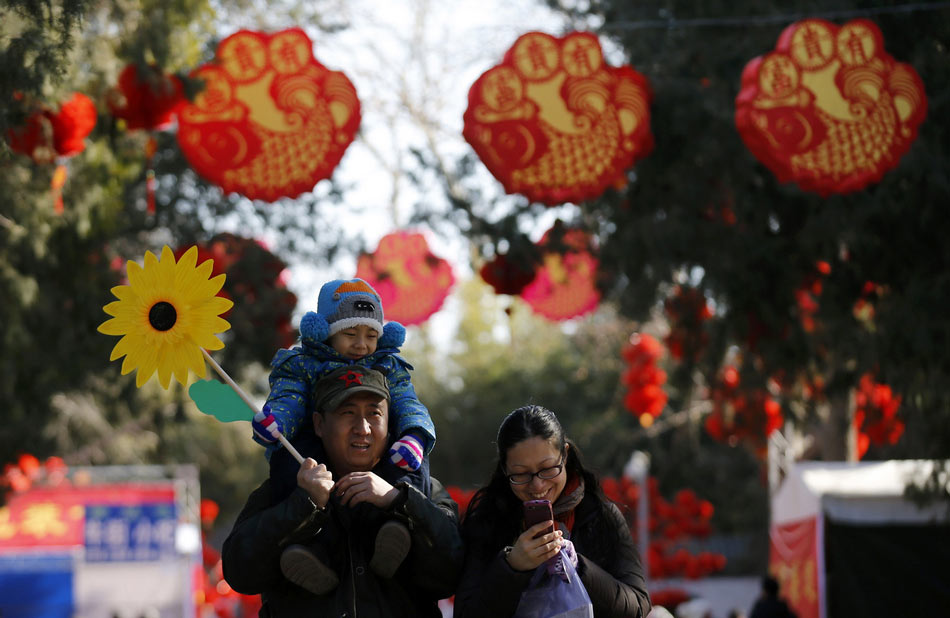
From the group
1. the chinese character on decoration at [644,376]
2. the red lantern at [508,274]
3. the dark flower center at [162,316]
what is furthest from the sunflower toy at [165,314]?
the chinese character on decoration at [644,376]

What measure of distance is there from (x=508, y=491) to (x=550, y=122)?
14.1 ft

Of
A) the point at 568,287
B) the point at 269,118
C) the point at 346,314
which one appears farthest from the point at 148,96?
the point at 346,314

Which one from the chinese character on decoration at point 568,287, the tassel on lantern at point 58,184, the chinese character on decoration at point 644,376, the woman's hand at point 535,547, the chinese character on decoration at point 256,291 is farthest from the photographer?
the chinese character on decoration at point 644,376

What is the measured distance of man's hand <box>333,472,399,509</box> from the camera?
308cm

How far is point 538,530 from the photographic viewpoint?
300 centimetres

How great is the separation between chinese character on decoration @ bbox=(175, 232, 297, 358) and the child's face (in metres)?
6.60

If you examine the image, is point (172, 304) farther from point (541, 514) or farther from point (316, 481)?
point (541, 514)

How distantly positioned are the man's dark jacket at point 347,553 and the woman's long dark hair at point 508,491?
6cm

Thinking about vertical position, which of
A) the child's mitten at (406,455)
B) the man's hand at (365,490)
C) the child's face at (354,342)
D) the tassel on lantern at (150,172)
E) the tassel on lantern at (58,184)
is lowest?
the man's hand at (365,490)

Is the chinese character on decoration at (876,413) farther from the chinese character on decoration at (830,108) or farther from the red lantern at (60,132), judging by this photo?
the red lantern at (60,132)

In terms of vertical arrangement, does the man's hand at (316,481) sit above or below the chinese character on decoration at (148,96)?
below

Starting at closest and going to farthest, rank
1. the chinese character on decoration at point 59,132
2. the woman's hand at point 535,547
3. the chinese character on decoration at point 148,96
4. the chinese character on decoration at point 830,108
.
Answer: the woman's hand at point 535,547 < the chinese character on decoration at point 830,108 < the chinese character on decoration at point 59,132 < the chinese character on decoration at point 148,96

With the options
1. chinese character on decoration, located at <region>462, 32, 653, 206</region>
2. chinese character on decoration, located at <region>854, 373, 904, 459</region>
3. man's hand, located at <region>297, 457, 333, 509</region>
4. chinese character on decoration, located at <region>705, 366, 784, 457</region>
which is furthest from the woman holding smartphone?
chinese character on decoration, located at <region>705, 366, 784, 457</region>

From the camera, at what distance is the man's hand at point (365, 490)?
308cm
